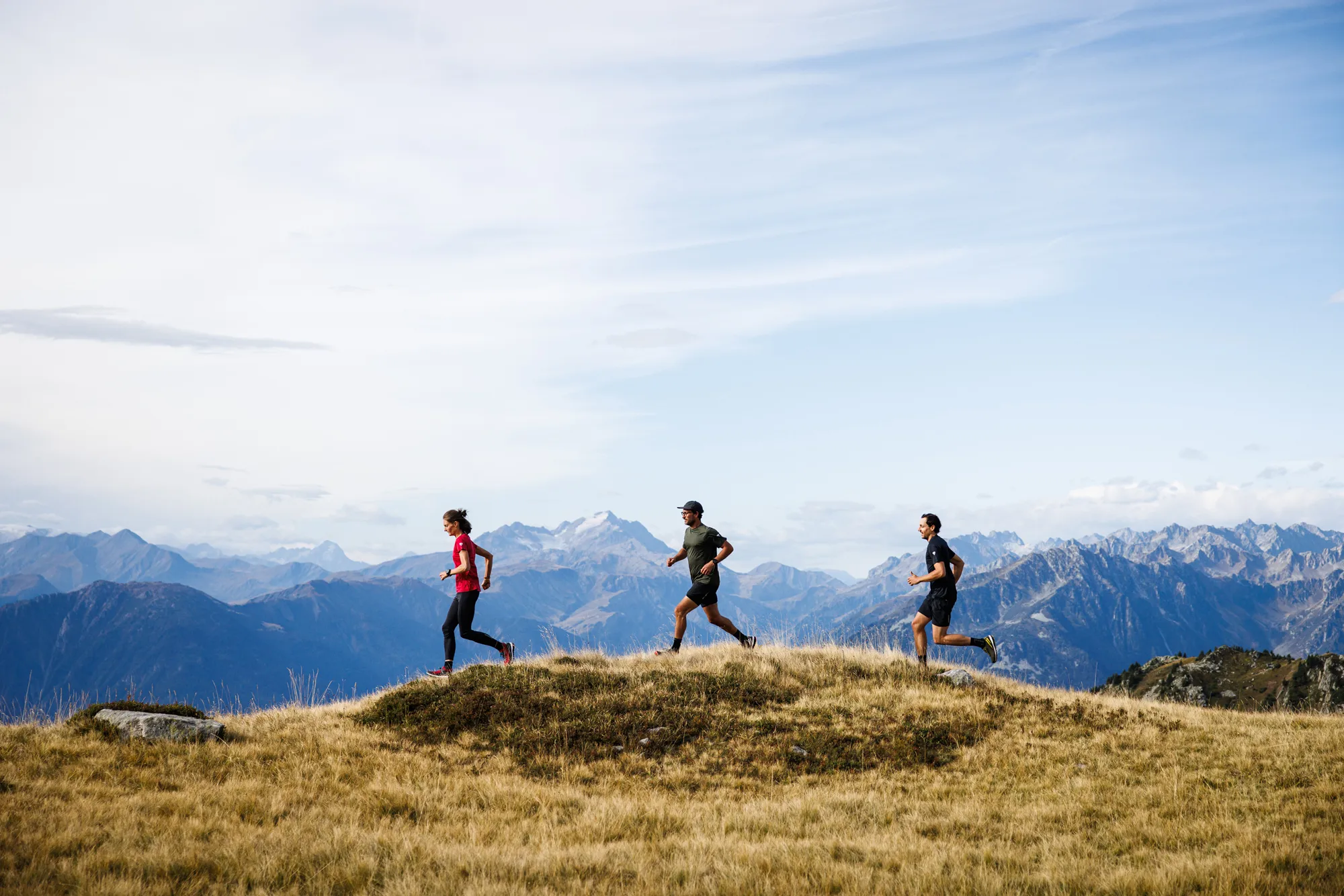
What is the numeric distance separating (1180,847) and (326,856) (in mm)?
9132

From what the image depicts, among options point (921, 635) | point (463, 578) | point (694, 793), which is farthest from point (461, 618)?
point (921, 635)

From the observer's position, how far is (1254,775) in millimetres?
11617

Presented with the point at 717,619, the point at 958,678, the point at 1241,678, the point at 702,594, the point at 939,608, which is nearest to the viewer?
the point at 939,608

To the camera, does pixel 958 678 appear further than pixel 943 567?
Yes

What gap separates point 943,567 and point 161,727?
14.4 m

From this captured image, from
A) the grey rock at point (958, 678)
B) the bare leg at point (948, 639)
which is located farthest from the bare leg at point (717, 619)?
the grey rock at point (958, 678)

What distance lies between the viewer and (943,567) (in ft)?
54.4

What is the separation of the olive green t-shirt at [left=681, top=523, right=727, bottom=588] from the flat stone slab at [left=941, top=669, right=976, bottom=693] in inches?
214

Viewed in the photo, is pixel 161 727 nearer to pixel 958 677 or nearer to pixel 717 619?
pixel 717 619

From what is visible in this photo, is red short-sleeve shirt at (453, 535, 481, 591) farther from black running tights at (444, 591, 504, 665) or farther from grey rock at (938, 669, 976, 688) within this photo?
→ grey rock at (938, 669, 976, 688)

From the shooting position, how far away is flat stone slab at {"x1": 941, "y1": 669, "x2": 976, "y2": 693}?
17.6 m

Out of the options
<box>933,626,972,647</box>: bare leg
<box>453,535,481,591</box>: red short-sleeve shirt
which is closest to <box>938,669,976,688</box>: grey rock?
<box>933,626,972,647</box>: bare leg

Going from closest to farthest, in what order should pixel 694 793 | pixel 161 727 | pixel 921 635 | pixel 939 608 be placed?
pixel 694 793, pixel 161 727, pixel 939 608, pixel 921 635

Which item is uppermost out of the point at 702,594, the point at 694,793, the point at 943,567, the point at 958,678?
the point at 943,567
